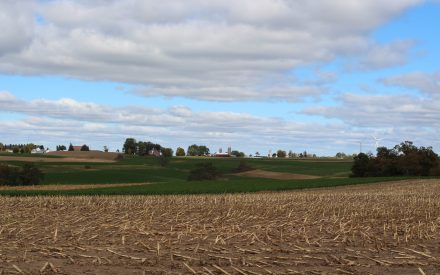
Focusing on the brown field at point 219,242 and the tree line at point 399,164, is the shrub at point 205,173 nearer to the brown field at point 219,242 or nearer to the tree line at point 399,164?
the tree line at point 399,164

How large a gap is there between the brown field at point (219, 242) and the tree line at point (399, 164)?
72927 millimetres

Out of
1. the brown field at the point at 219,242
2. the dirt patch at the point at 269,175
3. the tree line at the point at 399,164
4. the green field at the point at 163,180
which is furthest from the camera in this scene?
the dirt patch at the point at 269,175

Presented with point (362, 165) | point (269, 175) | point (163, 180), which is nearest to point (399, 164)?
point (362, 165)

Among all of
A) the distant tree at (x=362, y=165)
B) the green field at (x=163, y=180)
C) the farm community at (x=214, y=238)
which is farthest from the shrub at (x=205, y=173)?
the farm community at (x=214, y=238)

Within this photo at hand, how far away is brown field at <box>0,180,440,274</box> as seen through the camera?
1438 centimetres

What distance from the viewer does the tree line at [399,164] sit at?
10144cm

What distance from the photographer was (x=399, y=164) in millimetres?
102375

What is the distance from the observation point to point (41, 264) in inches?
576

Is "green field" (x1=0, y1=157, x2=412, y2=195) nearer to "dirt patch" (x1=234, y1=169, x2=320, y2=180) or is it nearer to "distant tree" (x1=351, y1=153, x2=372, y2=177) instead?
"dirt patch" (x1=234, y1=169, x2=320, y2=180)

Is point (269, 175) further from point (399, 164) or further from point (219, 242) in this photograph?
point (219, 242)

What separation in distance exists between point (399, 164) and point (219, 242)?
8897cm

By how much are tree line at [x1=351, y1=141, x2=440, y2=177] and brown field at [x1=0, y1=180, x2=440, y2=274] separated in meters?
Answer: 72.9

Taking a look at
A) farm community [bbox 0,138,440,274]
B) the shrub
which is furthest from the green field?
farm community [bbox 0,138,440,274]

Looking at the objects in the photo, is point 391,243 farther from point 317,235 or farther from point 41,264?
point 41,264
